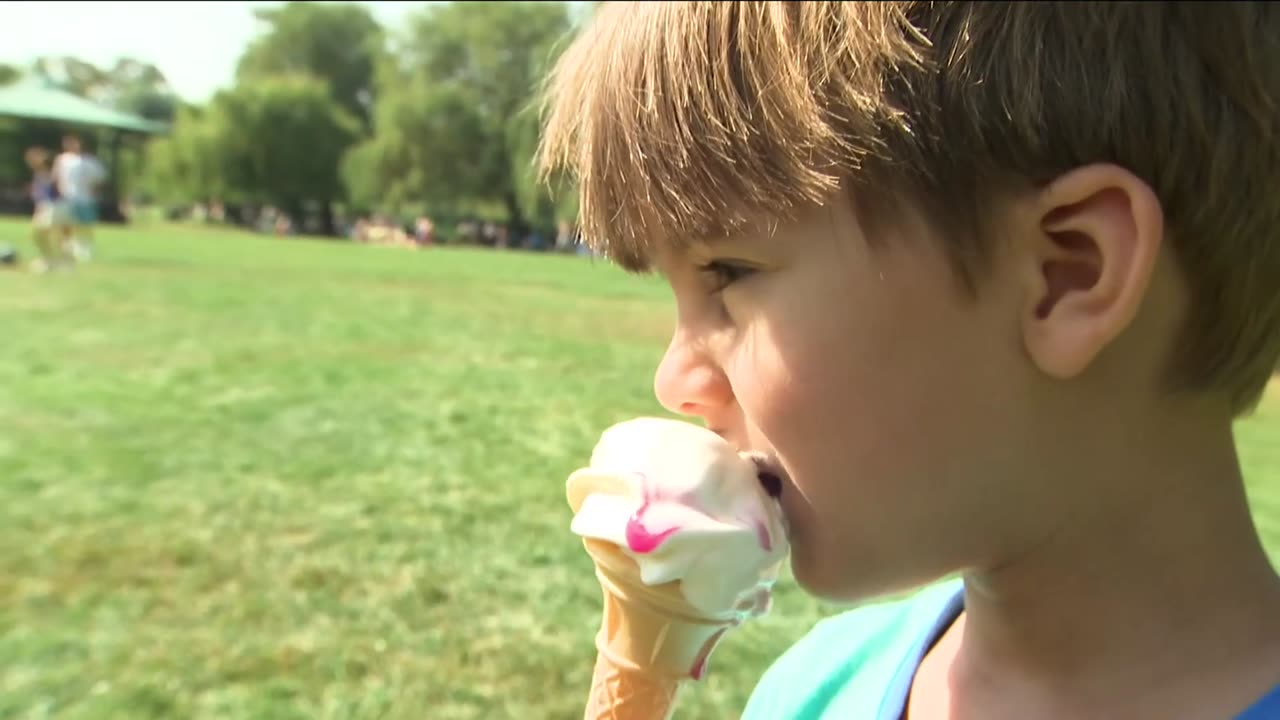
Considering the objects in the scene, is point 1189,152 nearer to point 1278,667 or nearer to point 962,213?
point 962,213

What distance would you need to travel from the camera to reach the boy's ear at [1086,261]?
981mm

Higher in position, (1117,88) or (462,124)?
(462,124)

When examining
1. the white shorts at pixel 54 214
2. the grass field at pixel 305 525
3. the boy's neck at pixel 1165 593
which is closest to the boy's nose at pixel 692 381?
the grass field at pixel 305 525

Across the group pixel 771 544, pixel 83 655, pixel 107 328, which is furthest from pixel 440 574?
pixel 107 328

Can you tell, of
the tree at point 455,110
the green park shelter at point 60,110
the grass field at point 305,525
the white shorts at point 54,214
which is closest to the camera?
the grass field at point 305,525

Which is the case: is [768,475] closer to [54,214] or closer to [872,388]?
[872,388]

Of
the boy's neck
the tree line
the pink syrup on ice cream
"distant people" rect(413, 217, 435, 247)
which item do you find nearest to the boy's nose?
the pink syrup on ice cream

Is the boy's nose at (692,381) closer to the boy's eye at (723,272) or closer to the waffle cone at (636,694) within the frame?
the boy's eye at (723,272)

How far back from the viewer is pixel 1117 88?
3.17 feet

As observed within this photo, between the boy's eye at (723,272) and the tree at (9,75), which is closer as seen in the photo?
the boy's eye at (723,272)

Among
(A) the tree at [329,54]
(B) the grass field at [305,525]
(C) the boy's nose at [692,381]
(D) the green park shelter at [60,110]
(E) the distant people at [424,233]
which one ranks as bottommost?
(B) the grass field at [305,525]

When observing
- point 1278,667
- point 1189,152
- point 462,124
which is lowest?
point 1278,667

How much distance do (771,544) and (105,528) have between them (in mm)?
3001

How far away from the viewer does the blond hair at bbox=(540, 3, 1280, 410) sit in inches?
38.1
